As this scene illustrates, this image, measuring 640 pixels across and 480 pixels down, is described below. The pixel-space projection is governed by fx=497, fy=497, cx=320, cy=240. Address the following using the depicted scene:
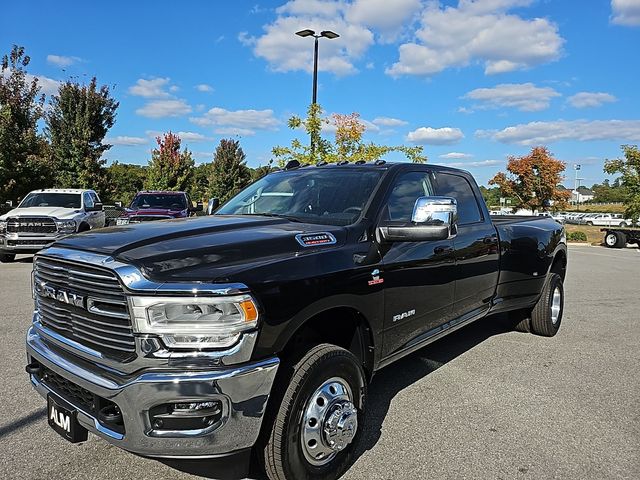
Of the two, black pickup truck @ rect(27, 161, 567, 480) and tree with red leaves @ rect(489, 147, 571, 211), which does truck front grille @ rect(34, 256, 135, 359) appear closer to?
black pickup truck @ rect(27, 161, 567, 480)

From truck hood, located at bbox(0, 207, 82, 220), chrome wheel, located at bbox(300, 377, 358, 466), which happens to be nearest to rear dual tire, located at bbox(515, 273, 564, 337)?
chrome wheel, located at bbox(300, 377, 358, 466)

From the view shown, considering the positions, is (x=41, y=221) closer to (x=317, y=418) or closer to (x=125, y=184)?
(x=317, y=418)

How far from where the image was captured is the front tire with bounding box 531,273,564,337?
590cm

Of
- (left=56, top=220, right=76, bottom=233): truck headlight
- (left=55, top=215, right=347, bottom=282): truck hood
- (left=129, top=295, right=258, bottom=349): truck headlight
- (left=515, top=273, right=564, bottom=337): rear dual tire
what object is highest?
(left=55, top=215, right=347, bottom=282): truck hood

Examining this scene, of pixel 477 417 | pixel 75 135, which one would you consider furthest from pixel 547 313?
pixel 75 135

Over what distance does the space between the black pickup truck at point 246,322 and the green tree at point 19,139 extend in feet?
57.4

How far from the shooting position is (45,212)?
1212cm

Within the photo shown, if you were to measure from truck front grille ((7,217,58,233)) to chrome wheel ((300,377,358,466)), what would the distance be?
11149mm

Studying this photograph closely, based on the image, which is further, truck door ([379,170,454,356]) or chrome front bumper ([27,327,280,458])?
truck door ([379,170,454,356])

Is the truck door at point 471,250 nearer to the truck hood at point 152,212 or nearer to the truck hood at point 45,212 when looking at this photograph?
the truck hood at point 152,212

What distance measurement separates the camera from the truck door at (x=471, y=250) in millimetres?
4266

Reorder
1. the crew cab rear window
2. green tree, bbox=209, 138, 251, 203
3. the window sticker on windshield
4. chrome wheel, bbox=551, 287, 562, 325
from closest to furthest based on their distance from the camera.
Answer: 1. the window sticker on windshield
2. the crew cab rear window
3. chrome wheel, bbox=551, 287, 562, 325
4. green tree, bbox=209, 138, 251, 203

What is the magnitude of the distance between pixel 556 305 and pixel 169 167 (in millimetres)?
30401

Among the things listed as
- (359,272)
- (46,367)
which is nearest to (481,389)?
(359,272)
